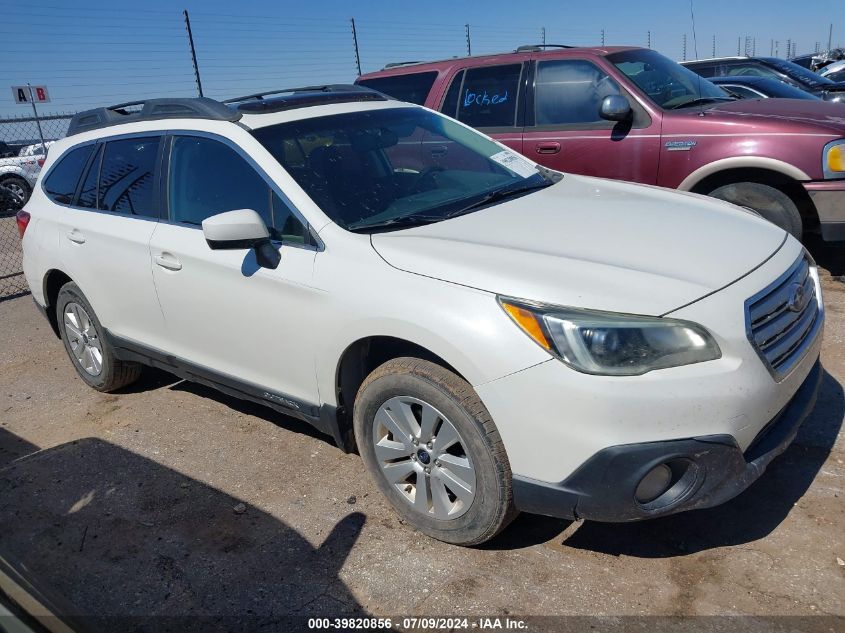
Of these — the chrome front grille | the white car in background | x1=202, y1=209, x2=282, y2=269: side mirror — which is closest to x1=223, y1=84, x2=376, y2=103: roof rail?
x1=202, y1=209, x2=282, y2=269: side mirror

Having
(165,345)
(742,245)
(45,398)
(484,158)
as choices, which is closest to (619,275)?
(742,245)

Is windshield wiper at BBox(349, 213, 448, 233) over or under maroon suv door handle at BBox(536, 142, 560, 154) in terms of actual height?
over

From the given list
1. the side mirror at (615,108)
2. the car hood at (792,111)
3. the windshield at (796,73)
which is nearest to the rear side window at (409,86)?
the side mirror at (615,108)

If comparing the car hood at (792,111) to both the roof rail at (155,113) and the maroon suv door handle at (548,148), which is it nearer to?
the maroon suv door handle at (548,148)

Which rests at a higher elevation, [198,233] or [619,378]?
[198,233]

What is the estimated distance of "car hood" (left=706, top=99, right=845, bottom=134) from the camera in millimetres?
5375

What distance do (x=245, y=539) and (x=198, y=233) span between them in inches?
57.6

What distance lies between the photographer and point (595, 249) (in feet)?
9.45

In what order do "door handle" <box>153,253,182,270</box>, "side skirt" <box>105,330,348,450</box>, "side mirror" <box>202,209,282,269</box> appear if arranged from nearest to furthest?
1. "side mirror" <box>202,209,282,269</box>
2. "side skirt" <box>105,330,348,450</box>
3. "door handle" <box>153,253,182,270</box>

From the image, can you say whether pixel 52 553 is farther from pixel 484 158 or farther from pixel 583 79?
pixel 583 79

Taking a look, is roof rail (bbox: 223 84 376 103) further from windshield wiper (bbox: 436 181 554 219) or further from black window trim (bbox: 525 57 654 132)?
black window trim (bbox: 525 57 654 132)

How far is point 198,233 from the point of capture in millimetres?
3703

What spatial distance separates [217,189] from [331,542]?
69.3 inches

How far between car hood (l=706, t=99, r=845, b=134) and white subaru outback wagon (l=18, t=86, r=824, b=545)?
7.33 ft
